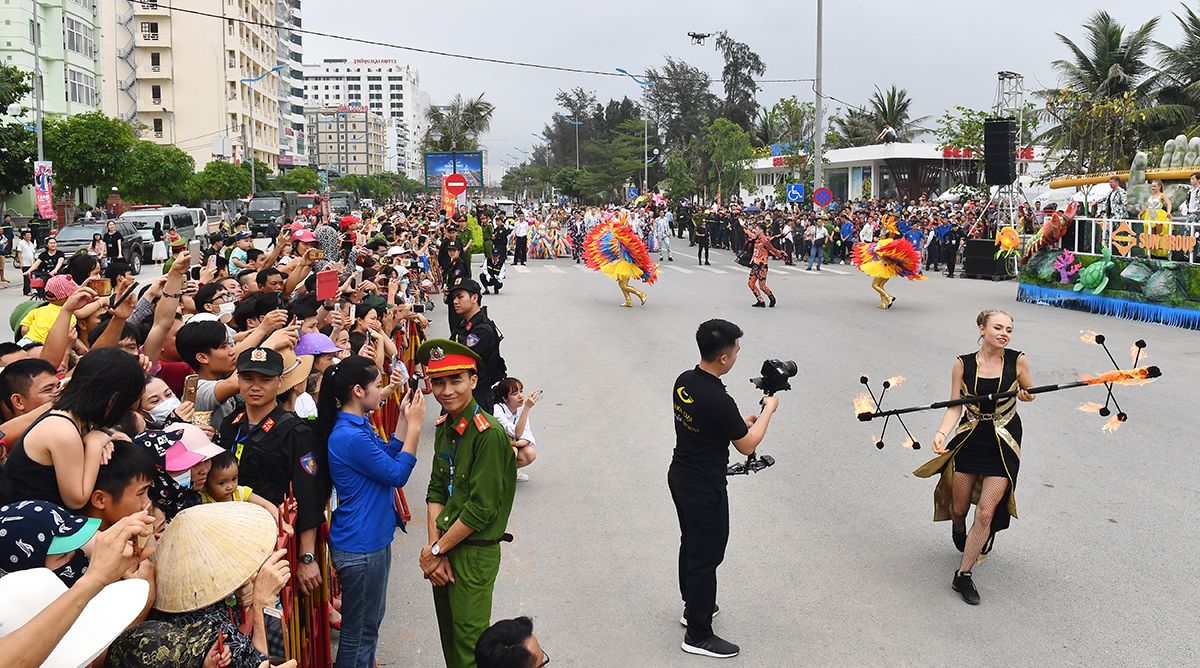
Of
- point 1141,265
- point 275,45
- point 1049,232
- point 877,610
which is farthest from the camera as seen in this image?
point 275,45

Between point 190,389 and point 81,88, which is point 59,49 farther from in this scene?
point 190,389

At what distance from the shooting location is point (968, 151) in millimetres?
39594

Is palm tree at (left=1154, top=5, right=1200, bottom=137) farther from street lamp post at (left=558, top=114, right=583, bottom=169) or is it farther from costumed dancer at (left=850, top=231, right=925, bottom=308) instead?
street lamp post at (left=558, top=114, right=583, bottom=169)

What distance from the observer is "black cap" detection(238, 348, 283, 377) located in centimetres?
454

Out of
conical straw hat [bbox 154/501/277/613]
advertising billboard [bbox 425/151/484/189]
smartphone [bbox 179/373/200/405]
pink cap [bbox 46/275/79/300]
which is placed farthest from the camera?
advertising billboard [bbox 425/151/484/189]

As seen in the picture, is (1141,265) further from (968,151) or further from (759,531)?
(968,151)

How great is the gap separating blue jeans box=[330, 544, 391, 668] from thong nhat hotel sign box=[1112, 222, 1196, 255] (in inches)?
671

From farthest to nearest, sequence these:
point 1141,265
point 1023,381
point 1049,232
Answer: point 1049,232 → point 1141,265 → point 1023,381

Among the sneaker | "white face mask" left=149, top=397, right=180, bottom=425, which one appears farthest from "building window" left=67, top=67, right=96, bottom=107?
the sneaker

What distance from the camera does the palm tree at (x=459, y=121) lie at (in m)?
71.6

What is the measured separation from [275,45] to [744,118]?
56.2 meters

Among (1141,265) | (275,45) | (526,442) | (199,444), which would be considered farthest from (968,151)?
(275,45)

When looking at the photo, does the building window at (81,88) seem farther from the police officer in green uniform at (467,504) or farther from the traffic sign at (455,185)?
the police officer in green uniform at (467,504)

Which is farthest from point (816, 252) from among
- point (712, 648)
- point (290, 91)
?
point (290, 91)
